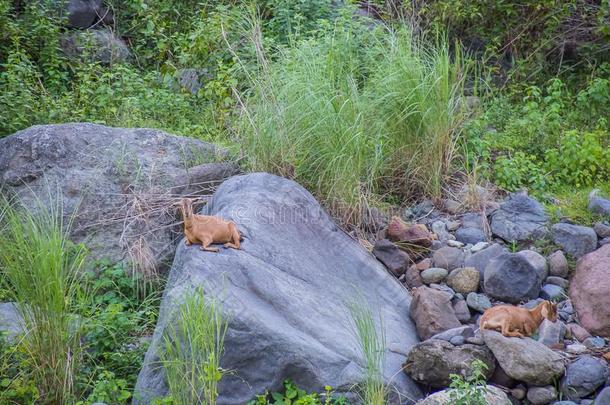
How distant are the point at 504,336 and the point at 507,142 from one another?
352 centimetres

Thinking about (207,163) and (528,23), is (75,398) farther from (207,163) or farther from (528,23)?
(528,23)

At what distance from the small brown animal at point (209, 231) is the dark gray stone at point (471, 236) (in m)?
2.19

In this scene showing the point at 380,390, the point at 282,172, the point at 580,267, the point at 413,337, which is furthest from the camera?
the point at 282,172

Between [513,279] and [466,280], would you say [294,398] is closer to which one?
[466,280]

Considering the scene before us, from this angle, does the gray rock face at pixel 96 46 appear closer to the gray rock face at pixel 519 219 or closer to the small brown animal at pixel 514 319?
the gray rock face at pixel 519 219

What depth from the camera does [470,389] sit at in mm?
4969

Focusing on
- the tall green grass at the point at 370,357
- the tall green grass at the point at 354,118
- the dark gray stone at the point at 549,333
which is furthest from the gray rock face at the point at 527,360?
the tall green grass at the point at 354,118

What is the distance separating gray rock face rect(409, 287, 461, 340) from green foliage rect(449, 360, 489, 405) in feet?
2.58

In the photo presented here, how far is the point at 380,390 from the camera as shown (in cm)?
506

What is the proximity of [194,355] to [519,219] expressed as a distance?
3427 millimetres

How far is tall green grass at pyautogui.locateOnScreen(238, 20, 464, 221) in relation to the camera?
7.24 metres

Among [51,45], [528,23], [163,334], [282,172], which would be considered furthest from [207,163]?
[528,23]

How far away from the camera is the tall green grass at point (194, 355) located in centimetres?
485

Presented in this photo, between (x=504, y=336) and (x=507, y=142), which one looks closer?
(x=504, y=336)
